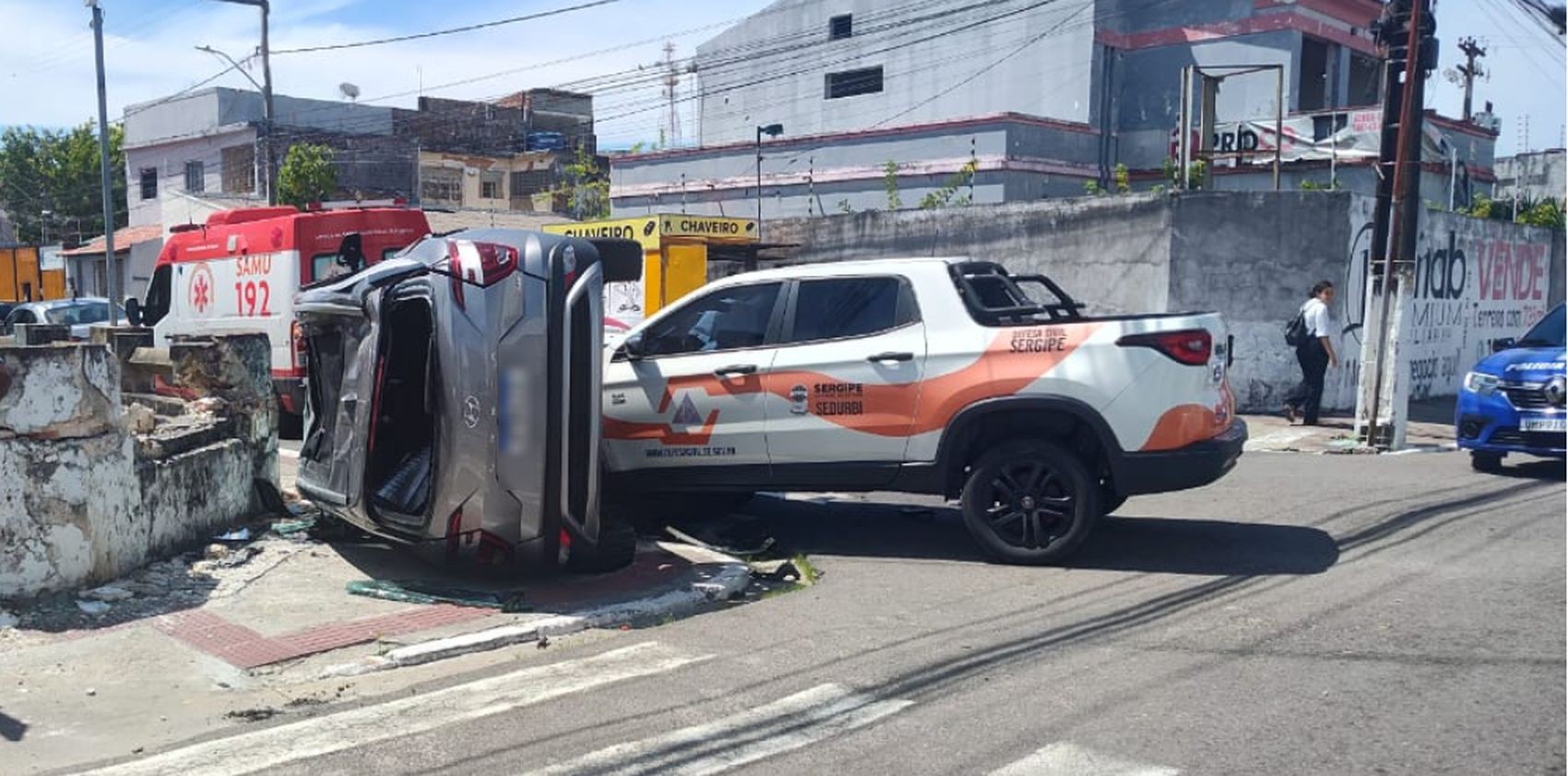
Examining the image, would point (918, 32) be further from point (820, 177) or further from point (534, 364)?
point (534, 364)

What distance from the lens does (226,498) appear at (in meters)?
8.43

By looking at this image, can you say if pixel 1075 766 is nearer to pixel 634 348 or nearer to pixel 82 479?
pixel 634 348

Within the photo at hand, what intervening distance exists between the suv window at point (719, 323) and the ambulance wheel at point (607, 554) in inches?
53.2

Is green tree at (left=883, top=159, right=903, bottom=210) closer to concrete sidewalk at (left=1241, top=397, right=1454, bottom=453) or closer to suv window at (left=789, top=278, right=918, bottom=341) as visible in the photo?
concrete sidewalk at (left=1241, top=397, right=1454, bottom=453)

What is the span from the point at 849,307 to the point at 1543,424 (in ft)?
21.1

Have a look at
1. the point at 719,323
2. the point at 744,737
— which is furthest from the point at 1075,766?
the point at 719,323

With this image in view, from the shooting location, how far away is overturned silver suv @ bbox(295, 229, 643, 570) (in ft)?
22.7

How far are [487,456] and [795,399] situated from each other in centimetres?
210

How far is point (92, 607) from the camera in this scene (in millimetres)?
6629

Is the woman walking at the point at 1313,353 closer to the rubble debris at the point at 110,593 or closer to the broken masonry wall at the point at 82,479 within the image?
the broken masonry wall at the point at 82,479

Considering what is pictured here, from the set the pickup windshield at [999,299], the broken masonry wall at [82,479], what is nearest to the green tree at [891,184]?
the pickup windshield at [999,299]

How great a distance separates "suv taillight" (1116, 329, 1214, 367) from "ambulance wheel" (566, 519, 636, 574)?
3182 mm

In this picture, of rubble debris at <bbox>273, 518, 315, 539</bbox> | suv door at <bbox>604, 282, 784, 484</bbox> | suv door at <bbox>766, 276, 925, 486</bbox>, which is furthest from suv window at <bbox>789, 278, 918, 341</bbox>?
rubble debris at <bbox>273, 518, 315, 539</bbox>

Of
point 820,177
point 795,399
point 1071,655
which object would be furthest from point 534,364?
point 820,177
